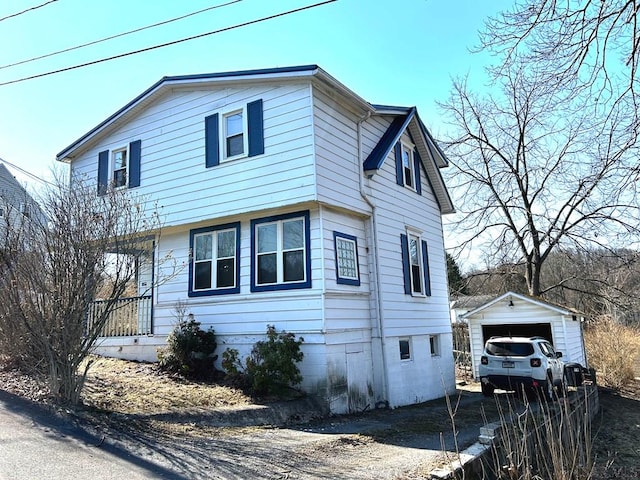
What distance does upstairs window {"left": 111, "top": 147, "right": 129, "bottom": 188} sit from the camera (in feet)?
48.4

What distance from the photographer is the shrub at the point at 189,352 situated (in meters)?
11.5

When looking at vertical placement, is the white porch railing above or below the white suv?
above

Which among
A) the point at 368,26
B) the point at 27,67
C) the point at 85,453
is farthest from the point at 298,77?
the point at 85,453

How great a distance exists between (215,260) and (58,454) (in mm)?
7342

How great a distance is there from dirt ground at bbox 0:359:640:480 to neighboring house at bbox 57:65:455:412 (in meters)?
1.49

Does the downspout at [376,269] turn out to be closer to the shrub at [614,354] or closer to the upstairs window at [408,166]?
the upstairs window at [408,166]

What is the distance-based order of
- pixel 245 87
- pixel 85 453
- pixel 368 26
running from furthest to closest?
pixel 245 87 → pixel 368 26 → pixel 85 453

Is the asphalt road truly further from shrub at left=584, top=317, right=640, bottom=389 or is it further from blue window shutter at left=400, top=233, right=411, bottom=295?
shrub at left=584, top=317, right=640, bottom=389

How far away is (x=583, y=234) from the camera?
27.2 m

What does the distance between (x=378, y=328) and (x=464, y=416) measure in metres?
2.94

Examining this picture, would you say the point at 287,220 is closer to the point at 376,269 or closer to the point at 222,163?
the point at 222,163

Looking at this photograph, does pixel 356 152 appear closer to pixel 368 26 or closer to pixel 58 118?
pixel 368 26

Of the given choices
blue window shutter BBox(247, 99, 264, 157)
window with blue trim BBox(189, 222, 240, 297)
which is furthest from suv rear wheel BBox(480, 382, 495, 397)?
blue window shutter BBox(247, 99, 264, 157)

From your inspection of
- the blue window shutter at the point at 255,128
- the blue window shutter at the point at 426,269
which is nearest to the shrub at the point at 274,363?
the blue window shutter at the point at 255,128
